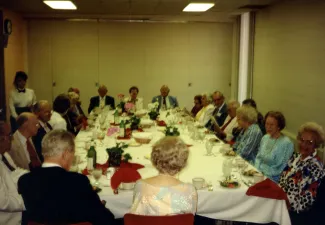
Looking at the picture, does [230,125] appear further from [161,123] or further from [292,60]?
[292,60]

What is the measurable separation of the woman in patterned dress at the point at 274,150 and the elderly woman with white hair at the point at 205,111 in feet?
9.47

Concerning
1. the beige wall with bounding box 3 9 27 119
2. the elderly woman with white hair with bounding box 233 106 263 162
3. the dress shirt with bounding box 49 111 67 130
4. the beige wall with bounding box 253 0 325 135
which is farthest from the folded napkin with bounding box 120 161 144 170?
the beige wall with bounding box 3 9 27 119

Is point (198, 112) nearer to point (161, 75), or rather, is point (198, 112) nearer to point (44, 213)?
point (161, 75)

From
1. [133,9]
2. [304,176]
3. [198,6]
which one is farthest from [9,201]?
[133,9]

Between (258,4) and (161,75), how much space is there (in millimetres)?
3576

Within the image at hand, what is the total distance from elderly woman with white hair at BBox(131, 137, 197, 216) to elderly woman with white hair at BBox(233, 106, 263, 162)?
227 cm

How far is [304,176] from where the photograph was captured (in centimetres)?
328

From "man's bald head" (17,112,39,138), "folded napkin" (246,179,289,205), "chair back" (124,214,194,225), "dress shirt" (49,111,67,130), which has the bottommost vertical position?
"folded napkin" (246,179,289,205)

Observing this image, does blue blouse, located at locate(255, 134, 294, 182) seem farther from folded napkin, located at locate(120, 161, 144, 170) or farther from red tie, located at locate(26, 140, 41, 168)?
red tie, located at locate(26, 140, 41, 168)

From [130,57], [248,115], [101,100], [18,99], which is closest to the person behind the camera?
[248,115]

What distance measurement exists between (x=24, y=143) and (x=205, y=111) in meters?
3.87

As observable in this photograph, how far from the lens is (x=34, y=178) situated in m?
2.38

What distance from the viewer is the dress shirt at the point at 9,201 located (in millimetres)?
2867

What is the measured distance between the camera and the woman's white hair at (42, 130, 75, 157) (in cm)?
Result: 250
